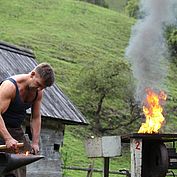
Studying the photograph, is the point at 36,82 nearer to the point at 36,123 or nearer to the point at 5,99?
the point at 5,99

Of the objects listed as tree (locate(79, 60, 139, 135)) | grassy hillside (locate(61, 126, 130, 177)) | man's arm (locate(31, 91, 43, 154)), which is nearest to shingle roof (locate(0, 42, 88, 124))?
grassy hillside (locate(61, 126, 130, 177))

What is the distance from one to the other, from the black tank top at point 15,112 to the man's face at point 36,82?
205 millimetres

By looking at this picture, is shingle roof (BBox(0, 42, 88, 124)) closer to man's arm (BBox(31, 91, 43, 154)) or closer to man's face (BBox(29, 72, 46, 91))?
man's arm (BBox(31, 91, 43, 154))

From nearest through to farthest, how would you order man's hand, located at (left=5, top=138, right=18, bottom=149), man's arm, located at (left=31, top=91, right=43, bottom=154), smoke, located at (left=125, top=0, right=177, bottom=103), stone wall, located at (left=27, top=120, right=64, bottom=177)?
1. man's hand, located at (left=5, top=138, right=18, bottom=149)
2. man's arm, located at (left=31, top=91, right=43, bottom=154)
3. stone wall, located at (left=27, top=120, right=64, bottom=177)
4. smoke, located at (left=125, top=0, right=177, bottom=103)

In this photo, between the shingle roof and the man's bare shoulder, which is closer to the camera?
the man's bare shoulder

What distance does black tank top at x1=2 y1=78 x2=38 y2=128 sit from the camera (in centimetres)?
753

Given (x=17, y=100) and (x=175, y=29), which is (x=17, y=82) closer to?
(x=17, y=100)

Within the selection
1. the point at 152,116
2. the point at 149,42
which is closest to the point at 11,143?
the point at 152,116

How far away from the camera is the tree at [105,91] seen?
26406 millimetres

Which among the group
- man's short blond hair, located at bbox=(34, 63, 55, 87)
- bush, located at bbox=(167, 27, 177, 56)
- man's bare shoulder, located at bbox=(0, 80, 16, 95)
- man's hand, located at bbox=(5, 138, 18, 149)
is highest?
bush, located at bbox=(167, 27, 177, 56)

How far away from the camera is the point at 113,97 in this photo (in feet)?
91.4

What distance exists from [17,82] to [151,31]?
1993 cm

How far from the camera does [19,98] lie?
7.54 meters

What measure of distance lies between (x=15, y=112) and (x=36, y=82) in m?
0.52
